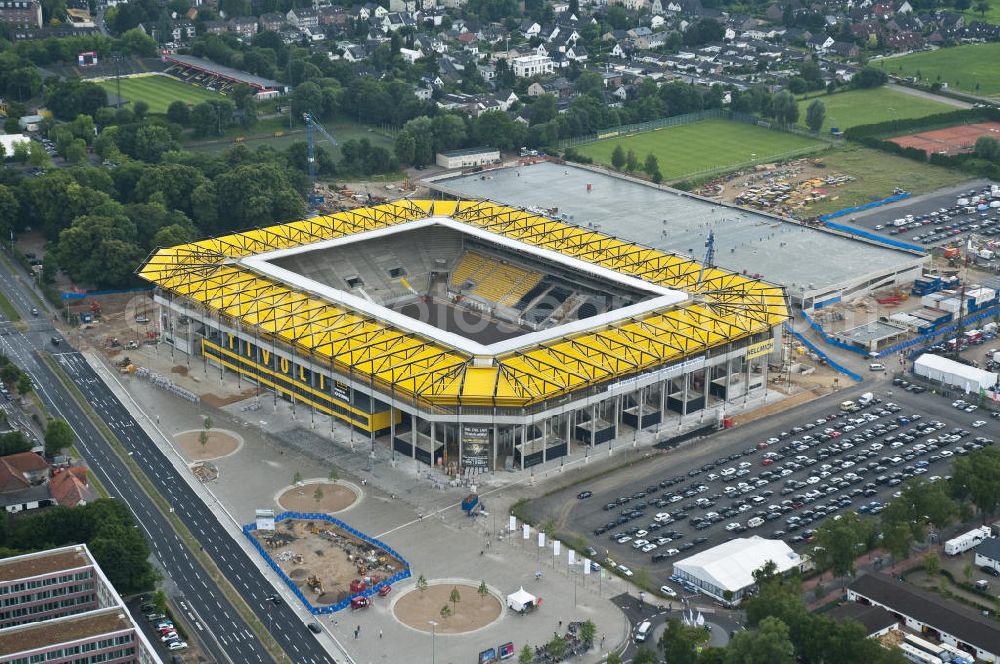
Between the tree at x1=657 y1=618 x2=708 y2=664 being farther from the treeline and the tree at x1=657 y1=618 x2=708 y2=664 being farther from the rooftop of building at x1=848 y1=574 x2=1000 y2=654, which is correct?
the treeline

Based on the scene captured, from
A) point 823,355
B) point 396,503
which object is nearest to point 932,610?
point 396,503

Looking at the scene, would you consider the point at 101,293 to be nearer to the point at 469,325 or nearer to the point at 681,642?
the point at 469,325

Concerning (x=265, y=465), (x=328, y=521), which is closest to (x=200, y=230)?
(x=265, y=465)

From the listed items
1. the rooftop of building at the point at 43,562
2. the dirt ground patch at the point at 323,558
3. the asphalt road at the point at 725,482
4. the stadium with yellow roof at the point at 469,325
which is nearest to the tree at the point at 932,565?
the asphalt road at the point at 725,482

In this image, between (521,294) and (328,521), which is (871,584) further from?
(521,294)

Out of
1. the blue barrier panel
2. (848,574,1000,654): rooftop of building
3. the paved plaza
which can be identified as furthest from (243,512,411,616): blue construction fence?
the blue barrier panel

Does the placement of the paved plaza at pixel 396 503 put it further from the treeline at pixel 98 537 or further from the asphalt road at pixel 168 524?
the treeline at pixel 98 537

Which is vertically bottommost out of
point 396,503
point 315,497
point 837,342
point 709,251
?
point 396,503
